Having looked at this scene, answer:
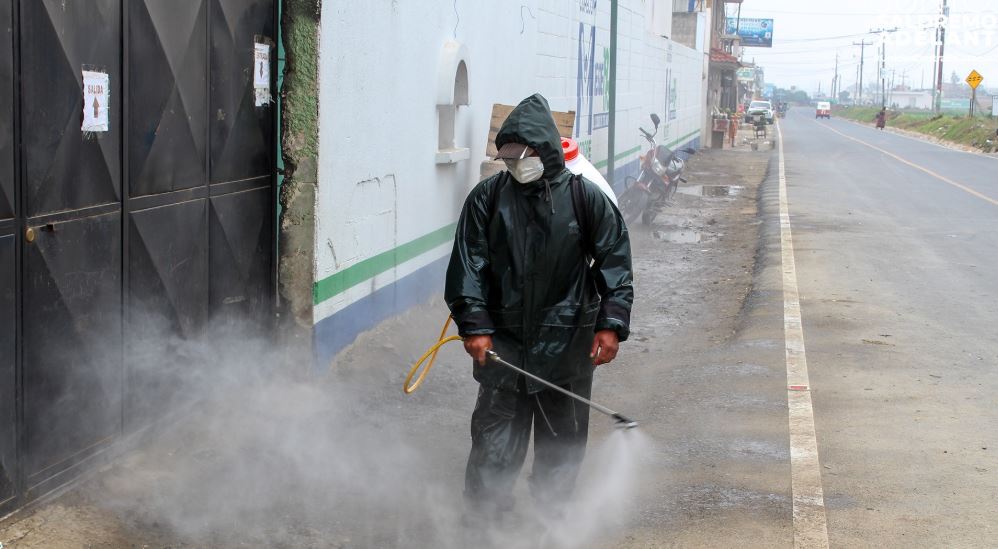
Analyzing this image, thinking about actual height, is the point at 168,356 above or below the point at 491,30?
below

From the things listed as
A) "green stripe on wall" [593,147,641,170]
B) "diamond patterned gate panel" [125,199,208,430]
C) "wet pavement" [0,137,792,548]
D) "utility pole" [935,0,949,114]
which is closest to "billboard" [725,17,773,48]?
"utility pole" [935,0,949,114]

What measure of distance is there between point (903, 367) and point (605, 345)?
3.97 metres

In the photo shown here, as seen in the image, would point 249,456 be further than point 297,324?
No

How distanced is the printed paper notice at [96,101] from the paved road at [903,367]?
3.40m

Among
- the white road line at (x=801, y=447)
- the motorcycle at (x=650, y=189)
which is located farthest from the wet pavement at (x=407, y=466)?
the motorcycle at (x=650, y=189)

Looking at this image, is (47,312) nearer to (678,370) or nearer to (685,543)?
(685,543)

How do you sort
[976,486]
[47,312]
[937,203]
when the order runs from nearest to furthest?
[47,312] → [976,486] → [937,203]

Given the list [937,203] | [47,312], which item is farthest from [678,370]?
[937,203]

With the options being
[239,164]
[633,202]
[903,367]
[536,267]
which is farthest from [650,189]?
[536,267]

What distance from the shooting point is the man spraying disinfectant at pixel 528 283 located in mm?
4340

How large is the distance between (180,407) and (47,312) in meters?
1.31

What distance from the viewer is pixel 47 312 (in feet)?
13.6

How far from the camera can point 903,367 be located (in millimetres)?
7539

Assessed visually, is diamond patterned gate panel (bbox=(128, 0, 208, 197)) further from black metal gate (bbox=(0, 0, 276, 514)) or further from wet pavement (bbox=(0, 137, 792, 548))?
wet pavement (bbox=(0, 137, 792, 548))
